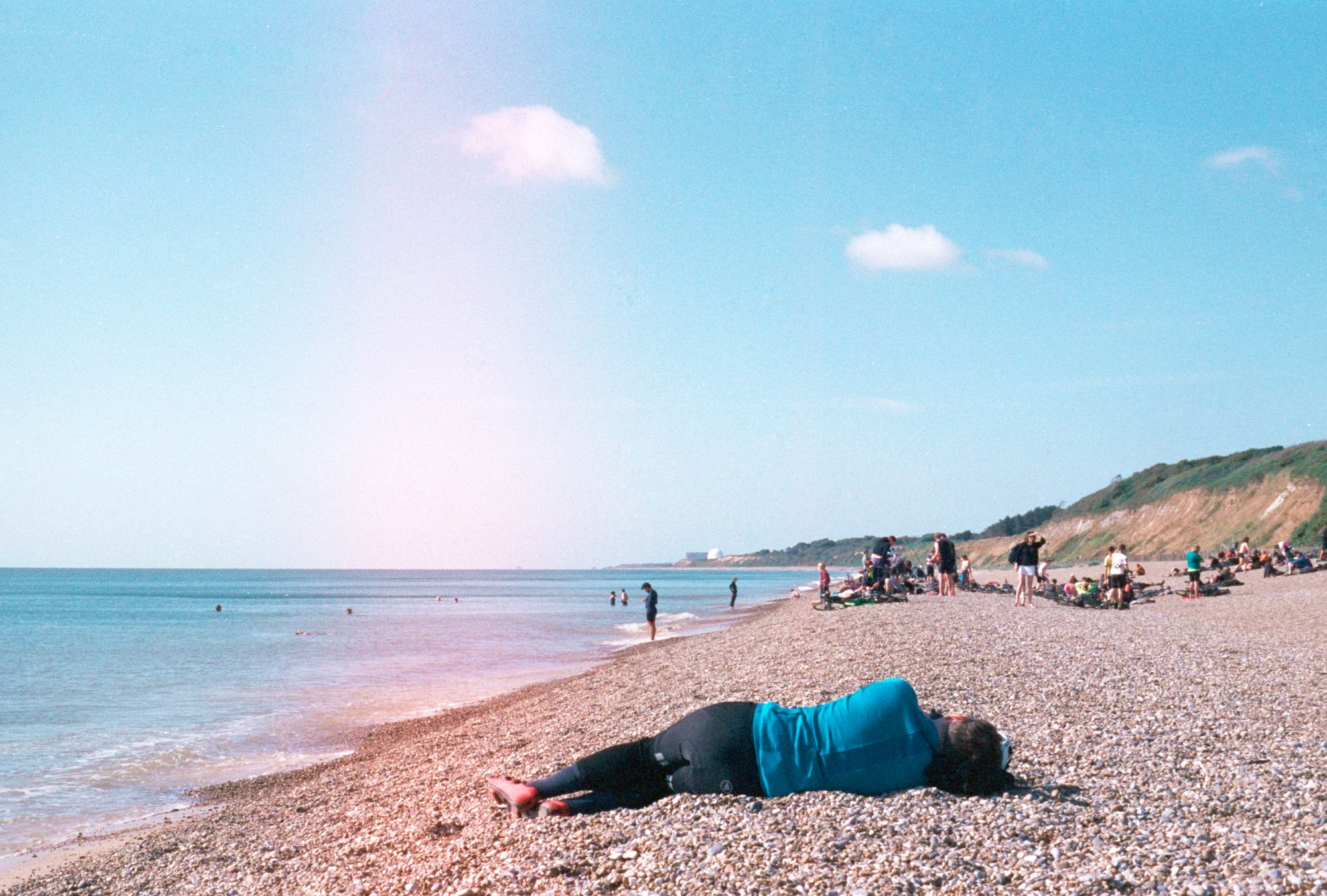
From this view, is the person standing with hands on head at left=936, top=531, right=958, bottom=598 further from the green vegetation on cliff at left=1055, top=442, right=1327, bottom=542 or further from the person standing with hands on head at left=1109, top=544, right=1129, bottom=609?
the green vegetation on cliff at left=1055, top=442, right=1327, bottom=542

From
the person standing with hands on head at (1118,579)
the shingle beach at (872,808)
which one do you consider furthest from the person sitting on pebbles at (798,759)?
the person standing with hands on head at (1118,579)

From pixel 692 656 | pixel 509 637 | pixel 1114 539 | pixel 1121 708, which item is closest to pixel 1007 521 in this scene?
pixel 1114 539

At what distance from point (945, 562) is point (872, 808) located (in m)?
21.4

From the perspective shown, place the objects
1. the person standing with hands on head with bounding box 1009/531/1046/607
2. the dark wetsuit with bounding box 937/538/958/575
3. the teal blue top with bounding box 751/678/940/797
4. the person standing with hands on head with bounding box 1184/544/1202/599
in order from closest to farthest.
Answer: the teal blue top with bounding box 751/678/940/797, the person standing with hands on head with bounding box 1009/531/1046/607, the dark wetsuit with bounding box 937/538/958/575, the person standing with hands on head with bounding box 1184/544/1202/599

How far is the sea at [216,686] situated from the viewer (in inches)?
458

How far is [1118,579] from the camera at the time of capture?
25234 millimetres

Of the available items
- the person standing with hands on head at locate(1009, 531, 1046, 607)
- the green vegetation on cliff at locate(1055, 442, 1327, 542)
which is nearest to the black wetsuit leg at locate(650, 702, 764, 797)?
the person standing with hands on head at locate(1009, 531, 1046, 607)

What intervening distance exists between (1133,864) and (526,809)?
3.39 meters

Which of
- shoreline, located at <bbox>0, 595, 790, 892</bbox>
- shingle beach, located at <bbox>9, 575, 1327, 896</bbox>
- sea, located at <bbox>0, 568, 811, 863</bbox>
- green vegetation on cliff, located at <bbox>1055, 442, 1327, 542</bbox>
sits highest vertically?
green vegetation on cliff, located at <bbox>1055, 442, 1327, 542</bbox>

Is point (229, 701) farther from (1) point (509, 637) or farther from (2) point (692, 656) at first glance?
(1) point (509, 637)

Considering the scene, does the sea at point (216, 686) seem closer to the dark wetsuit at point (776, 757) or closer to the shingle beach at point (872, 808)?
the shingle beach at point (872, 808)

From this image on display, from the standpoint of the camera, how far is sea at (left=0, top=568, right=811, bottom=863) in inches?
458

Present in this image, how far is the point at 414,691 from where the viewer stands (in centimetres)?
1936

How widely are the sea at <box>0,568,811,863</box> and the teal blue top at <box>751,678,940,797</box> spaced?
7444mm
